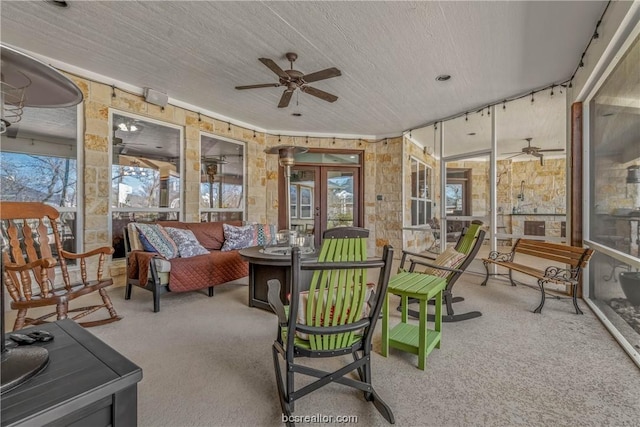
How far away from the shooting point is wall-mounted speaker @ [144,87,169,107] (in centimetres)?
407

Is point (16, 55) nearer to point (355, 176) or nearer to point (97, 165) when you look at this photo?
point (97, 165)

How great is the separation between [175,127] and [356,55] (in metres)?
3.03

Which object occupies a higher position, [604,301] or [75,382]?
[75,382]

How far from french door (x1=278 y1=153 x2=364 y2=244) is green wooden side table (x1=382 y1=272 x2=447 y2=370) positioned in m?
4.28

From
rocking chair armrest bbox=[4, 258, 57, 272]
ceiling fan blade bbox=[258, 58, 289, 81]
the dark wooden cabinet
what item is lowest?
the dark wooden cabinet

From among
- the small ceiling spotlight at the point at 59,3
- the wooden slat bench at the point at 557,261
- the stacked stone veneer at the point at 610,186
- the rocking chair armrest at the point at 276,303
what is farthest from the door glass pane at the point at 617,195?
the small ceiling spotlight at the point at 59,3

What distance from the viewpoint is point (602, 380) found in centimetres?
188

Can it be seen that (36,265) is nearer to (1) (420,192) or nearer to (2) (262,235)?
(2) (262,235)

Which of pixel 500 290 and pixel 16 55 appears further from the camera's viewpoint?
pixel 500 290

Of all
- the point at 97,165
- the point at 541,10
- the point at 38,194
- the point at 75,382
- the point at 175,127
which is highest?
the point at 541,10

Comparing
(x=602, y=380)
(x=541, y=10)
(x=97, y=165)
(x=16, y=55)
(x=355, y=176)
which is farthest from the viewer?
(x=355, y=176)

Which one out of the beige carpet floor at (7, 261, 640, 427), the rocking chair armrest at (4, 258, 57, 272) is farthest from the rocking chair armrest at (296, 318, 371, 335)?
the rocking chair armrest at (4, 258, 57, 272)

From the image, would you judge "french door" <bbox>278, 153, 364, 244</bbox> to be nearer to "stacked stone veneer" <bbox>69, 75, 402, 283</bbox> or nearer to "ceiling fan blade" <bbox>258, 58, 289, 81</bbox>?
"stacked stone veneer" <bbox>69, 75, 402, 283</bbox>

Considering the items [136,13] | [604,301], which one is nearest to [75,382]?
[136,13]
